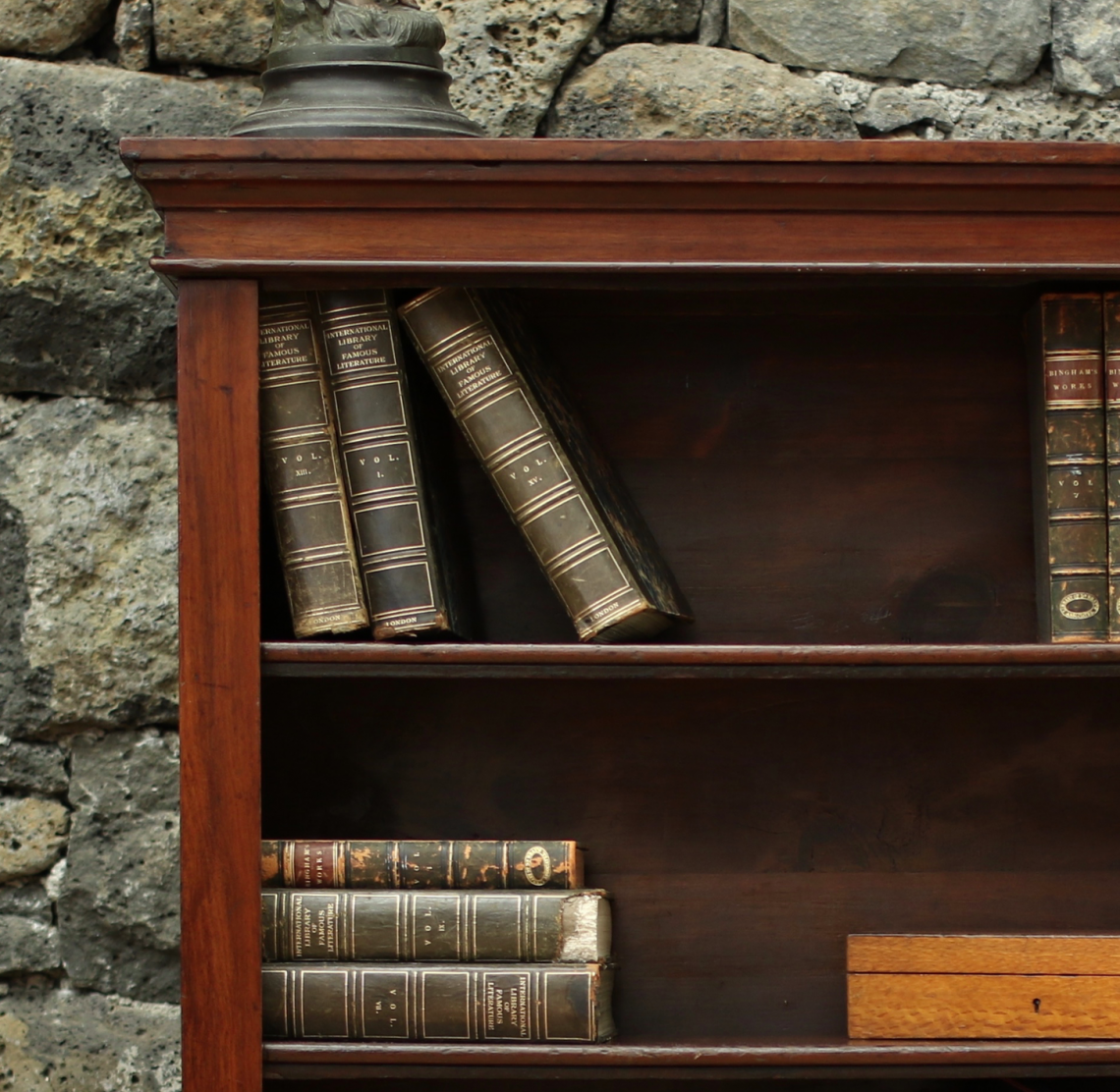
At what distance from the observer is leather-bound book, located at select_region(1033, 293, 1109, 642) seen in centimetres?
128

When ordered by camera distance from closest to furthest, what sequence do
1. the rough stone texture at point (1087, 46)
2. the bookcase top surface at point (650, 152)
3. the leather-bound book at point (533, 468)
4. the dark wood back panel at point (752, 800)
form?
1. the bookcase top surface at point (650, 152)
2. the leather-bound book at point (533, 468)
3. the dark wood back panel at point (752, 800)
4. the rough stone texture at point (1087, 46)

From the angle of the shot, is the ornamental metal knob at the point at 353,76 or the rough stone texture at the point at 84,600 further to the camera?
the rough stone texture at the point at 84,600

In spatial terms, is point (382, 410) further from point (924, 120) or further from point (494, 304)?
point (924, 120)

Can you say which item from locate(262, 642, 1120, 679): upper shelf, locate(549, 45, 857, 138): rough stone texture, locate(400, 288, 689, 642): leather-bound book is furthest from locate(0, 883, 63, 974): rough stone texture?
locate(549, 45, 857, 138): rough stone texture

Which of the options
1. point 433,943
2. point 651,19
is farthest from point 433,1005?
point 651,19

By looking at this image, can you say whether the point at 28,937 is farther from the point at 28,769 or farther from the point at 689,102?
the point at 689,102

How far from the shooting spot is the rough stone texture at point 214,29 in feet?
5.08

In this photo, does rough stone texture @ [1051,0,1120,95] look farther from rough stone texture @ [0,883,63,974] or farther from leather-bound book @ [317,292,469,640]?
rough stone texture @ [0,883,63,974]

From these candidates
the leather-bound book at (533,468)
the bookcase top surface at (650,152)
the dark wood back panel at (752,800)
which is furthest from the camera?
the dark wood back panel at (752,800)

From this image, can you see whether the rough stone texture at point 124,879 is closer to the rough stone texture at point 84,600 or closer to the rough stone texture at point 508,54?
the rough stone texture at point 84,600

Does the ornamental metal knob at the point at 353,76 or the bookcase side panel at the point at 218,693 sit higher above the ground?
the ornamental metal knob at the point at 353,76

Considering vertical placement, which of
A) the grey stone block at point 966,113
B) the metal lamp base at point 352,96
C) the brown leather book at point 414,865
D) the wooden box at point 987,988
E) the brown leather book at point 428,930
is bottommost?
the wooden box at point 987,988

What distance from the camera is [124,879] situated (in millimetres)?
1501

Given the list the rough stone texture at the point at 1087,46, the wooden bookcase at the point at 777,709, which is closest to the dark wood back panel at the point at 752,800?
the wooden bookcase at the point at 777,709
